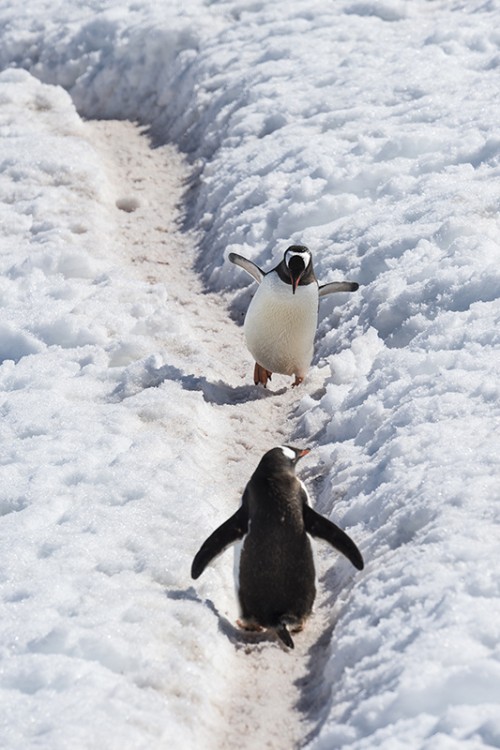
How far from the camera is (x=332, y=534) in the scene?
5.98m

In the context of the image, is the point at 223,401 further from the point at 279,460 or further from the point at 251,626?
the point at 251,626

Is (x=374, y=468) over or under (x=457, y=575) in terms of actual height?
under

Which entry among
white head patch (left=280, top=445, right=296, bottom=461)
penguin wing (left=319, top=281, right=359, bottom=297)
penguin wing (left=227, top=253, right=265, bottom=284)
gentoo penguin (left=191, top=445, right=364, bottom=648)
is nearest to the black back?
gentoo penguin (left=191, top=445, right=364, bottom=648)

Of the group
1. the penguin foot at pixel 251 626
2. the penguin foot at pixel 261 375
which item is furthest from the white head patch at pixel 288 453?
the penguin foot at pixel 261 375

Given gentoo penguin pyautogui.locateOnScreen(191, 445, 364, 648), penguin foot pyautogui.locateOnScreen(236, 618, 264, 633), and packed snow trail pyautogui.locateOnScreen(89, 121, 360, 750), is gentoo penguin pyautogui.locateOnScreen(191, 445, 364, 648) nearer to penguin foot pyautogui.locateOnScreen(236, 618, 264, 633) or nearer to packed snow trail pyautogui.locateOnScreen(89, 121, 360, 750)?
penguin foot pyautogui.locateOnScreen(236, 618, 264, 633)

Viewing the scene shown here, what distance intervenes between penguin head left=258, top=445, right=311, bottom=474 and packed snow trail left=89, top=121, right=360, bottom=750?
60cm

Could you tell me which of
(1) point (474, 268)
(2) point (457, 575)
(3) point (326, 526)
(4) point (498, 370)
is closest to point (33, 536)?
(3) point (326, 526)

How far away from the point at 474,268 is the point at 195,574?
3.72m

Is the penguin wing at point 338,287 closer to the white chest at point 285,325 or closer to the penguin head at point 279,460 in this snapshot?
the white chest at point 285,325

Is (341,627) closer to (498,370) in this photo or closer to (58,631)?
(58,631)

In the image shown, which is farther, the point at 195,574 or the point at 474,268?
the point at 474,268

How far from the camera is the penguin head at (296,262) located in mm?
8516

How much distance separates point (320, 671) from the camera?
5.64 meters

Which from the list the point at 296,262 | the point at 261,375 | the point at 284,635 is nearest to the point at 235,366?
the point at 261,375
